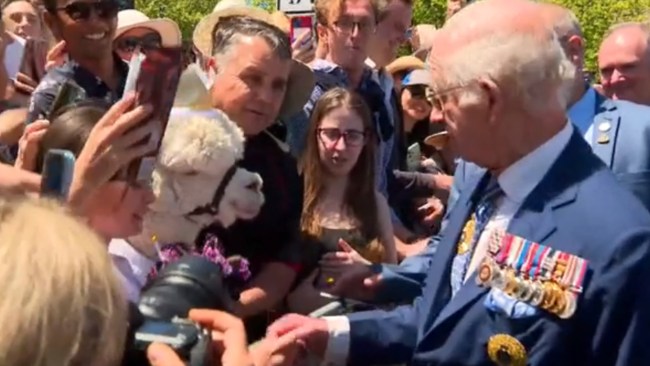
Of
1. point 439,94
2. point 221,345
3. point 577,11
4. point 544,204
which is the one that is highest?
point 577,11

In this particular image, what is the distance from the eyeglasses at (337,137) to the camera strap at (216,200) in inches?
53.8

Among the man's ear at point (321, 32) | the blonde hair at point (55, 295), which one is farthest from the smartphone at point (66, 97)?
the man's ear at point (321, 32)

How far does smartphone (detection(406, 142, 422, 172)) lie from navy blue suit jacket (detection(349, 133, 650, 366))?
154 inches

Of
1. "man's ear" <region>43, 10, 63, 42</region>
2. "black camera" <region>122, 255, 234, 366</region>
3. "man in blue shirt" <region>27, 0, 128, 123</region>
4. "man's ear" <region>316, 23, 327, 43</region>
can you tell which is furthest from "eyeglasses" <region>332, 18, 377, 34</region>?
"black camera" <region>122, 255, 234, 366</region>

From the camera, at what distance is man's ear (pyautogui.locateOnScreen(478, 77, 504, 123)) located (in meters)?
2.69

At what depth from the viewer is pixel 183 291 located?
2168 millimetres

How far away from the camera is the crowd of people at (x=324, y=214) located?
1.65m

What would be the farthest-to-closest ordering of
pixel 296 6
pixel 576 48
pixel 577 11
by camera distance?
pixel 577 11
pixel 296 6
pixel 576 48

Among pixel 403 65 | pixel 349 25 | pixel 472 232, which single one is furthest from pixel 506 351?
pixel 403 65

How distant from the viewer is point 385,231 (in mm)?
4652

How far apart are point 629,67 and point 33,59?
11.0ft

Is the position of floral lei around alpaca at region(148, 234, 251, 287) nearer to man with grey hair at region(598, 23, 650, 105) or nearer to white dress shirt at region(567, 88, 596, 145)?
white dress shirt at region(567, 88, 596, 145)

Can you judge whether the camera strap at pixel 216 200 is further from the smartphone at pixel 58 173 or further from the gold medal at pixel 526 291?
the gold medal at pixel 526 291

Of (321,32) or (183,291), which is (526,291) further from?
(321,32)
